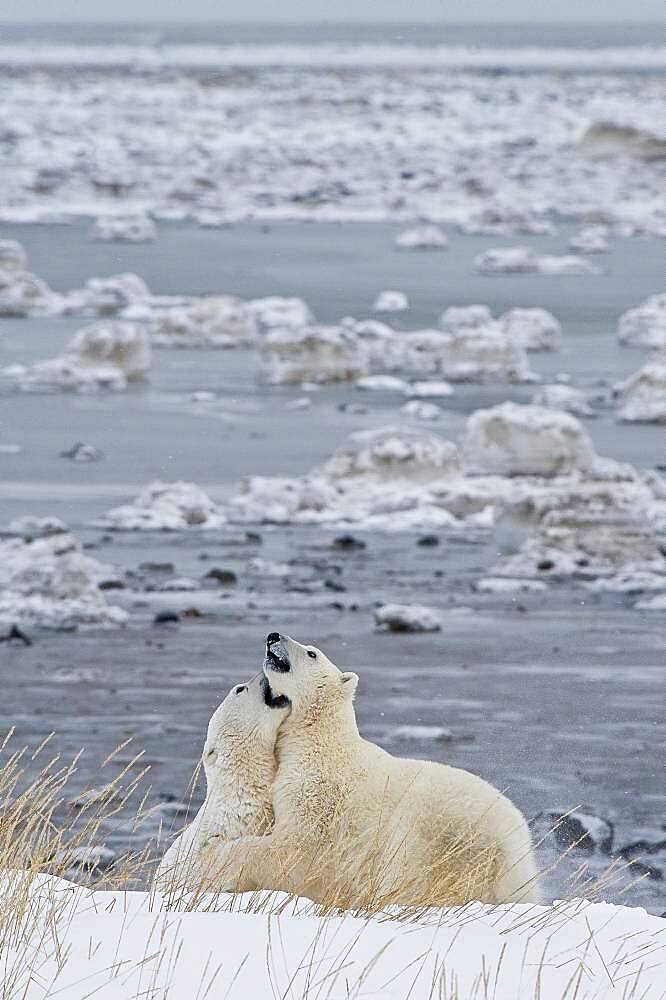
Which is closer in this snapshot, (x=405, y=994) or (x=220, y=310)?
(x=405, y=994)

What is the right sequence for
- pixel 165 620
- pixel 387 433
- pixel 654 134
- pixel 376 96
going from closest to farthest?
1. pixel 165 620
2. pixel 387 433
3. pixel 654 134
4. pixel 376 96

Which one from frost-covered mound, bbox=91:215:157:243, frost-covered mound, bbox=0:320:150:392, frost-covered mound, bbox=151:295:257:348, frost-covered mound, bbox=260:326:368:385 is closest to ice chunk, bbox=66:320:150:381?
frost-covered mound, bbox=0:320:150:392

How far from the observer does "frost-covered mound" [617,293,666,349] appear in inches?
783

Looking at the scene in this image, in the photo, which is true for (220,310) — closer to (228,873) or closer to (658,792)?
(658,792)

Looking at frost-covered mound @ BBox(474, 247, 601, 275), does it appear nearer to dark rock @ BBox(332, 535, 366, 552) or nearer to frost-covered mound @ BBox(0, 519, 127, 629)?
dark rock @ BBox(332, 535, 366, 552)

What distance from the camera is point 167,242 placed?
1239 inches

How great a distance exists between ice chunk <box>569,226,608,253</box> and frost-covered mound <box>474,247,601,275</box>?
1724 mm

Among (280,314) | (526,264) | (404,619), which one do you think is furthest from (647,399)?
(526,264)

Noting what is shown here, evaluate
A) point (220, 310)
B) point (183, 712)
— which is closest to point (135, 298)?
point (220, 310)

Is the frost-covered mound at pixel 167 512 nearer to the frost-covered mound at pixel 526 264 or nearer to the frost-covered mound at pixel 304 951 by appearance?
the frost-covered mound at pixel 304 951

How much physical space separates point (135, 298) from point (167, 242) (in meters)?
8.47

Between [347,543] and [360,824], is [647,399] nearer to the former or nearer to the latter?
[347,543]

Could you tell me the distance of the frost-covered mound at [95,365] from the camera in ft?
56.9

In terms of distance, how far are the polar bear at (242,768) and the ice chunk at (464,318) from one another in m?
16.3
